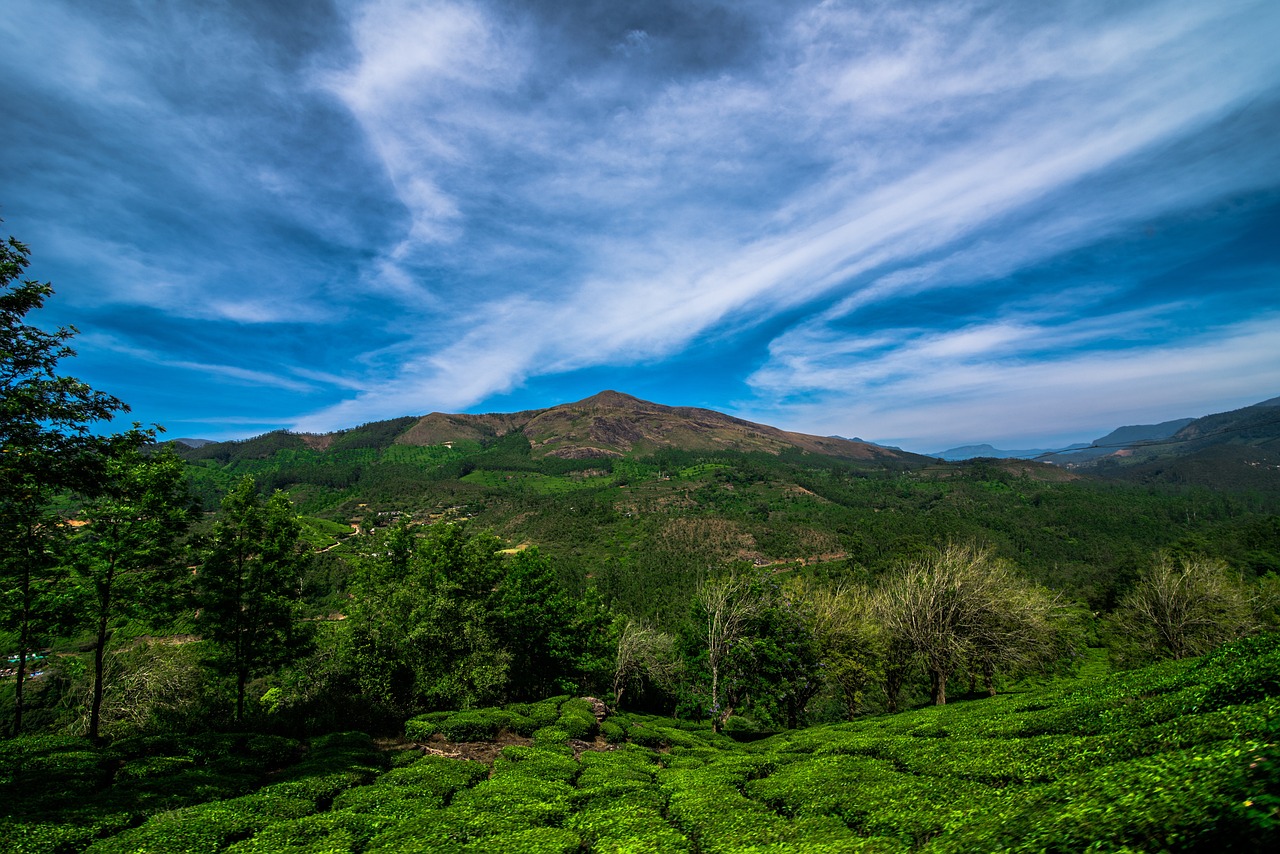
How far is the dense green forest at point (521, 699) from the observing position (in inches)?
453

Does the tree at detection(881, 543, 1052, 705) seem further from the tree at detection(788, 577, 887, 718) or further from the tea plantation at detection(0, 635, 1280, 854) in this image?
the tea plantation at detection(0, 635, 1280, 854)

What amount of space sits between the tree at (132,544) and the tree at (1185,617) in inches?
2690

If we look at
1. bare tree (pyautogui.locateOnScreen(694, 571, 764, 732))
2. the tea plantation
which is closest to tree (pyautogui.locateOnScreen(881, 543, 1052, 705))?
the tea plantation

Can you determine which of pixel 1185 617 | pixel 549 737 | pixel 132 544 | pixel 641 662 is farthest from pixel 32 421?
pixel 1185 617

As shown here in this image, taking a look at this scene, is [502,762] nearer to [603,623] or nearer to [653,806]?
[653,806]

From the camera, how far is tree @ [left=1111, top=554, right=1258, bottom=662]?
34750mm

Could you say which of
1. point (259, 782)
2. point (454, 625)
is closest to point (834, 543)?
point (454, 625)

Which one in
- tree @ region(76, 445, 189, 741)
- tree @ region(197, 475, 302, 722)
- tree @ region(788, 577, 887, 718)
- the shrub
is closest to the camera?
tree @ region(76, 445, 189, 741)

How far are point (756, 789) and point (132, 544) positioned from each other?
30.0m

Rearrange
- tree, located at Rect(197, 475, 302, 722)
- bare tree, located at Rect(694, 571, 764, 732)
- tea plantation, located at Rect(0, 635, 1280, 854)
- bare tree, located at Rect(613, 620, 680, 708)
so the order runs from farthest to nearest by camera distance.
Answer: bare tree, located at Rect(613, 620, 680, 708)
bare tree, located at Rect(694, 571, 764, 732)
tree, located at Rect(197, 475, 302, 722)
tea plantation, located at Rect(0, 635, 1280, 854)

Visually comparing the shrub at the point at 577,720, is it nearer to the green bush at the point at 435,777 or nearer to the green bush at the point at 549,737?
the green bush at the point at 549,737

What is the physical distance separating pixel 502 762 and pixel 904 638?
3193 centimetres

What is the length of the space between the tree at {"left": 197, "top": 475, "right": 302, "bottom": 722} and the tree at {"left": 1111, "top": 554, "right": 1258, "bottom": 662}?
65.7m

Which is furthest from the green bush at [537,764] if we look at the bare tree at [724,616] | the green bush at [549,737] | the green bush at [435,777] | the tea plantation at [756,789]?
the bare tree at [724,616]
